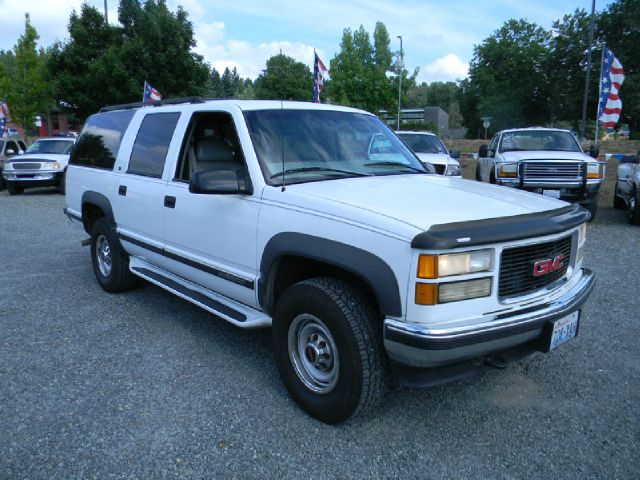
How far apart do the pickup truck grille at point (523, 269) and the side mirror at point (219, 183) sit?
5.27ft

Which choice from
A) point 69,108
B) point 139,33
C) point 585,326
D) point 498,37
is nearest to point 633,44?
point 498,37

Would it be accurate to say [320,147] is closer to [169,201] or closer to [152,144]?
[169,201]

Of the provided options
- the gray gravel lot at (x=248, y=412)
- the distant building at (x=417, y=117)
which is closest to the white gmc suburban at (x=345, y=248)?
the gray gravel lot at (x=248, y=412)

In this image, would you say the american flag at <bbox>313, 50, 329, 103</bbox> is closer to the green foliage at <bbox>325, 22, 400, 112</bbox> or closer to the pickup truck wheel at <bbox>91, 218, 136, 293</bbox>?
the pickup truck wheel at <bbox>91, 218, 136, 293</bbox>

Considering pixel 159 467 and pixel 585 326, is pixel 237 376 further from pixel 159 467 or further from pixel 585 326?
pixel 585 326

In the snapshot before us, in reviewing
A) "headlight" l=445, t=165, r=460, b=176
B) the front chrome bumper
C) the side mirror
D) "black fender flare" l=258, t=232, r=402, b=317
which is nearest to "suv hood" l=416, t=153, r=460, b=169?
"headlight" l=445, t=165, r=460, b=176

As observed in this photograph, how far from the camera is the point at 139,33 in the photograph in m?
24.3

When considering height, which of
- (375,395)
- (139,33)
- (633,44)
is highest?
(633,44)

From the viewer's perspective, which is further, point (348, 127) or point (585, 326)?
point (585, 326)

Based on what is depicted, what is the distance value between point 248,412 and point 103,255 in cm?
323

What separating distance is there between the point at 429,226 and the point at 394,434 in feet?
4.10

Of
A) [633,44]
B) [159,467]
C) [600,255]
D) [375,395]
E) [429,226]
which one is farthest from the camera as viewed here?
[633,44]

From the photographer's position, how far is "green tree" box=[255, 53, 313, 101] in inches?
2736

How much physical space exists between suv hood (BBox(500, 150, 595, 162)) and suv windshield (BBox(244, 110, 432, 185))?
21.6 feet
